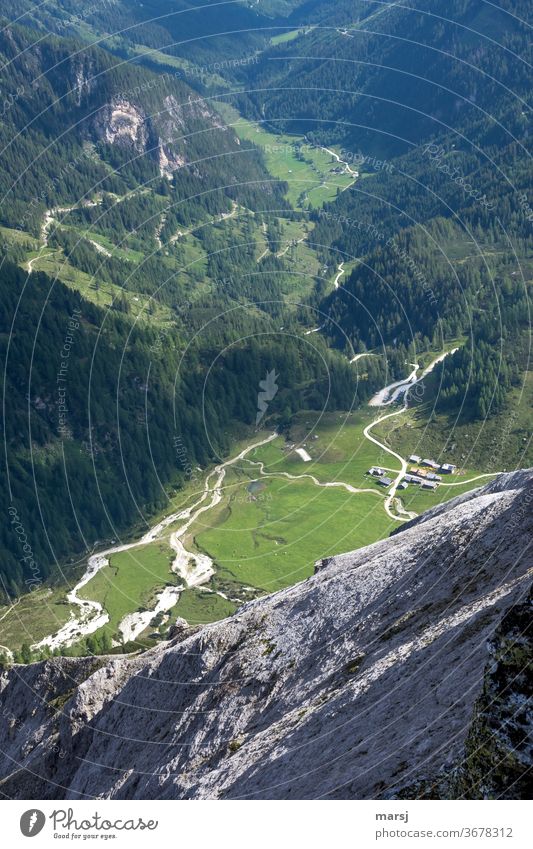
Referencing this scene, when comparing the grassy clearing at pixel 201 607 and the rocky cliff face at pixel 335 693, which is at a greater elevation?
the rocky cliff face at pixel 335 693

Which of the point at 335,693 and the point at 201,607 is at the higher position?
the point at 335,693

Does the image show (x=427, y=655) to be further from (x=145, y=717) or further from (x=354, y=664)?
(x=145, y=717)

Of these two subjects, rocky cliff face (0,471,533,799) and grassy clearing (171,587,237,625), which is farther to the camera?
grassy clearing (171,587,237,625)

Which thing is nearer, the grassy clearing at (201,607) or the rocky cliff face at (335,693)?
the rocky cliff face at (335,693)

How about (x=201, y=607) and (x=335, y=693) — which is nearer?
(x=335, y=693)

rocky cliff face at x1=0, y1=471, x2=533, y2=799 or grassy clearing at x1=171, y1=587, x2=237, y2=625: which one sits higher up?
rocky cliff face at x1=0, y1=471, x2=533, y2=799

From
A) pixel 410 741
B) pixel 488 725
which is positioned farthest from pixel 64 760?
pixel 488 725
